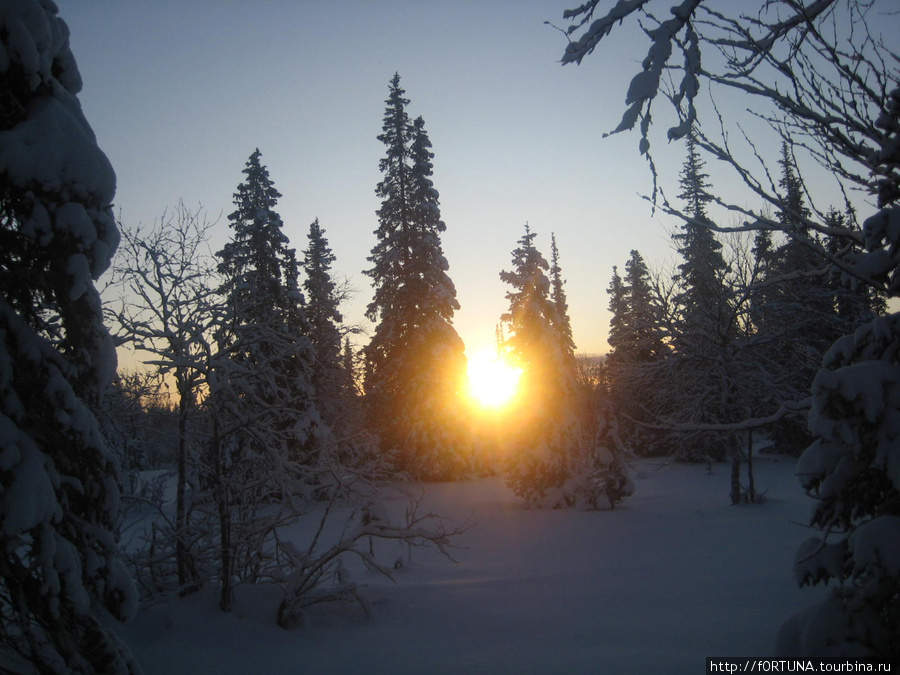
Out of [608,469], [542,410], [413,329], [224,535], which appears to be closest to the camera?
[224,535]

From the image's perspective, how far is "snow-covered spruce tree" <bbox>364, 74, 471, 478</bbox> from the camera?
24.6m

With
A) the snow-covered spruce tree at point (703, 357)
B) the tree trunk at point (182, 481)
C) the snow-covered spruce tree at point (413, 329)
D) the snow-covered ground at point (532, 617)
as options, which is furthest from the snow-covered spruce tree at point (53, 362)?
the snow-covered spruce tree at point (413, 329)

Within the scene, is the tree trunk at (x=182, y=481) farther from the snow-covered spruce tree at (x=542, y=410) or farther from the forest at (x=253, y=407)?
the snow-covered spruce tree at (x=542, y=410)

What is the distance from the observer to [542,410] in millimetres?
20844

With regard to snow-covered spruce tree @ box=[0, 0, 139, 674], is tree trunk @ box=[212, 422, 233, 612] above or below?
below

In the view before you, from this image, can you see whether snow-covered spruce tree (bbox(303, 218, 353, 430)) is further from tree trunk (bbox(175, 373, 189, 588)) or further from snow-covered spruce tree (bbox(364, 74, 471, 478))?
tree trunk (bbox(175, 373, 189, 588))

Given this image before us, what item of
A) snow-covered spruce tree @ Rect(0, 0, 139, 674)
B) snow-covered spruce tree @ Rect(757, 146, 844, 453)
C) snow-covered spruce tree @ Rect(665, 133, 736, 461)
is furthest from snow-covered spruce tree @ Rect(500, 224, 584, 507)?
snow-covered spruce tree @ Rect(0, 0, 139, 674)

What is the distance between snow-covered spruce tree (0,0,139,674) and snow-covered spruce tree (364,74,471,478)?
20.1 meters

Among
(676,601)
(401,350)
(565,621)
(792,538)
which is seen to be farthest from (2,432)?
(401,350)

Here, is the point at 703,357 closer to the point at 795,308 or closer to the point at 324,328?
the point at 795,308

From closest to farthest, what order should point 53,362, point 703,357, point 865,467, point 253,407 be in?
point 53,362
point 865,467
point 253,407
point 703,357

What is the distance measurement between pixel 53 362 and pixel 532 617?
706 cm

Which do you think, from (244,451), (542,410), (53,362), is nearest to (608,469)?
(542,410)

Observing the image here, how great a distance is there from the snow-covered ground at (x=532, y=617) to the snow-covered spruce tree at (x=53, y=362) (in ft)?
9.77
